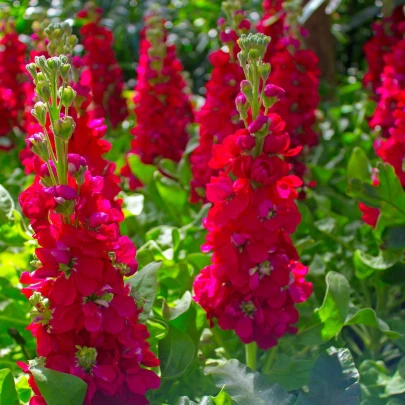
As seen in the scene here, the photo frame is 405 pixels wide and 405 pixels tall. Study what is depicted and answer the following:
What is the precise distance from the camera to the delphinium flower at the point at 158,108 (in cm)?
216

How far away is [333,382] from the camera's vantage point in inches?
39.2

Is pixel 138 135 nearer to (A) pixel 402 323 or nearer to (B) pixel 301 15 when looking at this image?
(B) pixel 301 15

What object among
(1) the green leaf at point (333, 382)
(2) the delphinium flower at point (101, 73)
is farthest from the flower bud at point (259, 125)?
(2) the delphinium flower at point (101, 73)

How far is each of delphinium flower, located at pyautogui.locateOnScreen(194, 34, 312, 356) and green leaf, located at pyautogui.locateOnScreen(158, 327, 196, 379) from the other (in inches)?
3.5

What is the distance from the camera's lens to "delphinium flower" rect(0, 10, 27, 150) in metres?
2.62

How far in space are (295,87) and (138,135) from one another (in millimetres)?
562

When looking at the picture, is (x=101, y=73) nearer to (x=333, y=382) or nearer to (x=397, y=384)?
(x=397, y=384)

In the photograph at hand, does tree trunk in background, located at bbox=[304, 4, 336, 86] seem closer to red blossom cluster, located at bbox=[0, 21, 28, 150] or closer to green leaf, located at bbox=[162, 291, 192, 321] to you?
red blossom cluster, located at bbox=[0, 21, 28, 150]

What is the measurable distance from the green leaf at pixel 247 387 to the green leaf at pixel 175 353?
113 mm

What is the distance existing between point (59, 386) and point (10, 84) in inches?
78.5

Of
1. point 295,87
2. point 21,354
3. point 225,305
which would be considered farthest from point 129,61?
point 225,305

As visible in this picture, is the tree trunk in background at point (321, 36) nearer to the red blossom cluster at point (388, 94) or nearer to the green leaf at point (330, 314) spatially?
the red blossom cluster at point (388, 94)

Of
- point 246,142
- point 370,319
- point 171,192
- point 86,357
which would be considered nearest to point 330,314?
point 370,319

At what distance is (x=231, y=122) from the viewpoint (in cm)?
171
